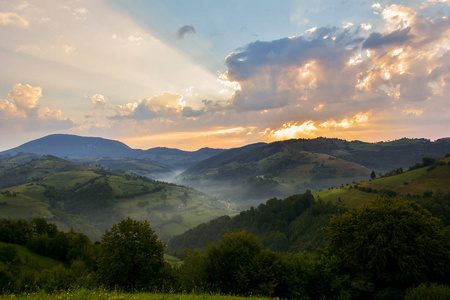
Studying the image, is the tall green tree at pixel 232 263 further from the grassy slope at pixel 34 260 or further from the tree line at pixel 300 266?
the grassy slope at pixel 34 260

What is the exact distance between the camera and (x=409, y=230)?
40.7 metres

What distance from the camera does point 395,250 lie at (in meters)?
39.6

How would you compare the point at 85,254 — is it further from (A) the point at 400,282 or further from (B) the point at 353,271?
(A) the point at 400,282

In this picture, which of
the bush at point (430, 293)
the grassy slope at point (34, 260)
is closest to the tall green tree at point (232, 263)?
the bush at point (430, 293)

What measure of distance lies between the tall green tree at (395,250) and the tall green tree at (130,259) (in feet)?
113

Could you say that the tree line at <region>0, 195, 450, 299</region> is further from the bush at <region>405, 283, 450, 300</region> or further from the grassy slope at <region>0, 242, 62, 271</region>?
the grassy slope at <region>0, 242, 62, 271</region>

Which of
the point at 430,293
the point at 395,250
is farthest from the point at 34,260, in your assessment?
the point at 430,293

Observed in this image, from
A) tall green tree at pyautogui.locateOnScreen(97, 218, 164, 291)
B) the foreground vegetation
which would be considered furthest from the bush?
tall green tree at pyautogui.locateOnScreen(97, 218, 164, 291)

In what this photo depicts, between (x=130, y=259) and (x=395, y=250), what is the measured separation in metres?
43.8

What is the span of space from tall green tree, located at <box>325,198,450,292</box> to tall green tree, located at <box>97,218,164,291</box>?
3451 centimetres

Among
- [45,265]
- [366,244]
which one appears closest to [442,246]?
[366,244]

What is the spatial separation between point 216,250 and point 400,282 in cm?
3212

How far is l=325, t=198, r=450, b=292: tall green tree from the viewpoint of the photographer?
38.4 m

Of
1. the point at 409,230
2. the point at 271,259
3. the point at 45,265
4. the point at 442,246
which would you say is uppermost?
the point at 409,230
